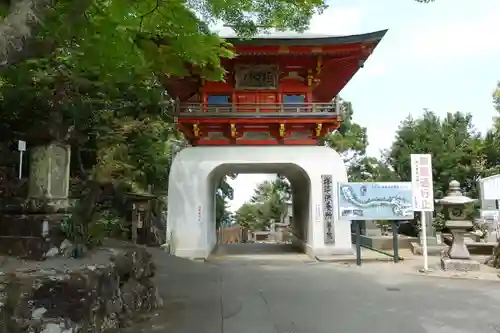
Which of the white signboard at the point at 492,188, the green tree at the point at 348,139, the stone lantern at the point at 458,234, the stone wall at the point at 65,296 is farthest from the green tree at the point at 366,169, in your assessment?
the stone wall at the point at 65,296

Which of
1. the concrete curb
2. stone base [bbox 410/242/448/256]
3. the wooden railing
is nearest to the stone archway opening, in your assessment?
the concrete curb

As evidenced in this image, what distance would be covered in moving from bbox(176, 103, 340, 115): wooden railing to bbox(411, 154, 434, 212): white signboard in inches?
153

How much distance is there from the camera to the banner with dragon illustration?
12789mm

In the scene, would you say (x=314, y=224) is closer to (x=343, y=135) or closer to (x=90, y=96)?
(x=90, y=96)

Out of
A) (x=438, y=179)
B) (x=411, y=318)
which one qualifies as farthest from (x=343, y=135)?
(x=411, y=318)

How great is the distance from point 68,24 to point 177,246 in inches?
411

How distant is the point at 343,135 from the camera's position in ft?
93.9

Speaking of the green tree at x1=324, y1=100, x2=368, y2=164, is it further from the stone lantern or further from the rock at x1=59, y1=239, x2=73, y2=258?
the rock at x1=59, y1=239, x2=73, y2=258

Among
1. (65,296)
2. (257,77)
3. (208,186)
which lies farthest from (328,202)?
(65,296)

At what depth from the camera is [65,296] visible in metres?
4.80

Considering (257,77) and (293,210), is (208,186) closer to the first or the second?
(257,77)

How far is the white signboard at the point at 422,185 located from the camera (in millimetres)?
11430

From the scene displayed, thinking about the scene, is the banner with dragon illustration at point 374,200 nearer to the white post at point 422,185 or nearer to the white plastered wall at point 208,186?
the white post at point 422,185

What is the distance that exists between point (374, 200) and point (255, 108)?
521cm
